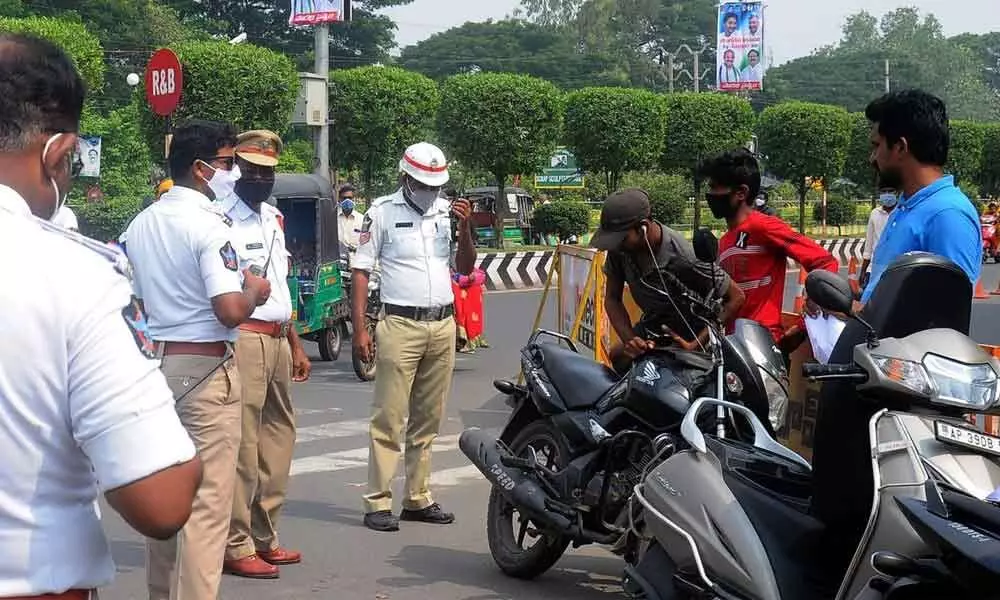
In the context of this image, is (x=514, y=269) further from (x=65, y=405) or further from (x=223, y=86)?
(x=65, y=405)

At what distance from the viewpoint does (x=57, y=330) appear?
2000mm

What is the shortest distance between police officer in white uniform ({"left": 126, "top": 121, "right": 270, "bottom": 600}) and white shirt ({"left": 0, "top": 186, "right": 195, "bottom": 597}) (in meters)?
2.46

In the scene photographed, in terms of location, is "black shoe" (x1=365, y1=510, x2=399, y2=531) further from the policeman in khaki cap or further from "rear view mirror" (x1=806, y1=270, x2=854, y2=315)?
"rear view mirror" (x1=806, y1=270, x2=854, y2=315)

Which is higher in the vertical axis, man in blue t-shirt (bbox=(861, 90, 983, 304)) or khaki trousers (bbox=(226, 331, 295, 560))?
man in blue t-shirt (bbox=(861, 90, 983, 304))

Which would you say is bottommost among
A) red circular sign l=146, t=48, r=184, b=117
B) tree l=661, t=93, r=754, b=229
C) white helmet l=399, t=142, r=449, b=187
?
white helmet l=399, t=142, r=449, b=187

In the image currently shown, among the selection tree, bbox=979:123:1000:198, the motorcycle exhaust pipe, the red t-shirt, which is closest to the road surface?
the motorcycle exhaust pipe

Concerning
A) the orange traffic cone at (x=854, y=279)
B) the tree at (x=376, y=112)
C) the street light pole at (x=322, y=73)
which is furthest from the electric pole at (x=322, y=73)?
the orange traffic cone at (x=854, y=279)

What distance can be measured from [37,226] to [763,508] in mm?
2655

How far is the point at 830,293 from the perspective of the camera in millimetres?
3516

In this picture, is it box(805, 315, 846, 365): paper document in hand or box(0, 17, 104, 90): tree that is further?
box(0, 17, 104, 90): tree

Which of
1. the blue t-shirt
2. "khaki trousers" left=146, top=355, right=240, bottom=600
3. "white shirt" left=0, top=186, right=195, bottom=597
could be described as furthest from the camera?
"khaki trousers" left=146, top=355, right=240, bottom=600

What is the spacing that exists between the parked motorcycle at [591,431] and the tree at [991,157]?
47381mm

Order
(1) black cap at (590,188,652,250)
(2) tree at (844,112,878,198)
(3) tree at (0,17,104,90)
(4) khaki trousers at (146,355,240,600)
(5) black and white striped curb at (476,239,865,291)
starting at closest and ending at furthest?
(4) khaki trousers at (146,355,240,600) → (1) black cap at (590,188,652,250) → (5) black and white striped curb at (476,239,865,291) → (3) tree at (0,17,104,90) → (2) tree at (844,112,878,198)

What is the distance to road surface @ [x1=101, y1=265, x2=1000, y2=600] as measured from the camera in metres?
5.71
